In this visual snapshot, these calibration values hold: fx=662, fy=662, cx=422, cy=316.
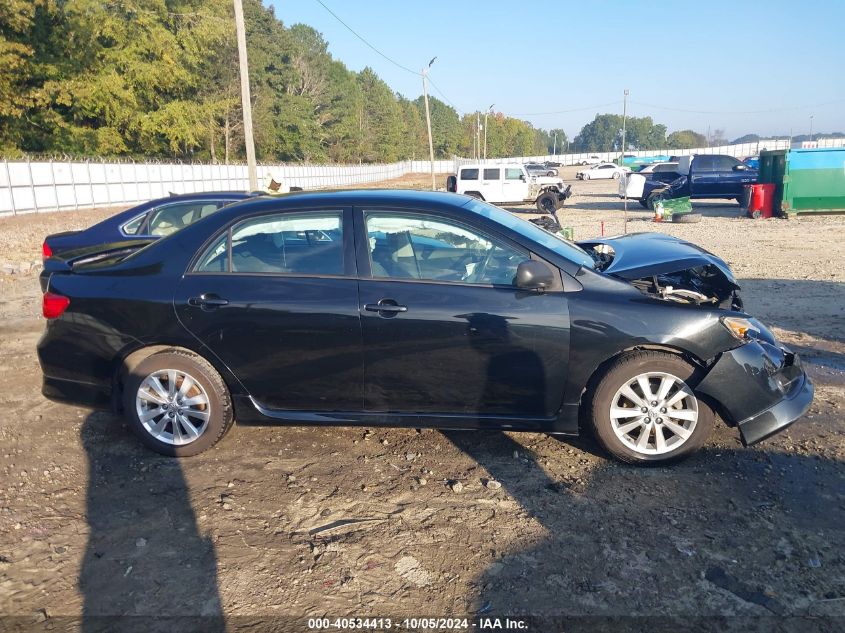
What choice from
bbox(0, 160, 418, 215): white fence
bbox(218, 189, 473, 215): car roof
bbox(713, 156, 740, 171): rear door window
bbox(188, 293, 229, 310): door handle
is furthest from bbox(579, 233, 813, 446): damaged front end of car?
bbox(0, 160, 418, 215): white fence

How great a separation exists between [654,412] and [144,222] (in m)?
6.63


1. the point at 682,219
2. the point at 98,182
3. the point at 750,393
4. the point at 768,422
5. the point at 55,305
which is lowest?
the point at 682,219

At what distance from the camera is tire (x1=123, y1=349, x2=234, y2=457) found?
14.2 ft

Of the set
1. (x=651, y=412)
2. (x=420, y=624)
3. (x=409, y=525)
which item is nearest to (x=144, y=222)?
(x=409, y=525)

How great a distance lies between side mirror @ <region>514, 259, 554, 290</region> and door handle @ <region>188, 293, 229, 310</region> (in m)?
1.87

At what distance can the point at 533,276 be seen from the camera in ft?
12.9

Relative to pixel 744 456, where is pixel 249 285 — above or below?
above

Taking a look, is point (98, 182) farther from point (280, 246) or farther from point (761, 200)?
point (280, 246)

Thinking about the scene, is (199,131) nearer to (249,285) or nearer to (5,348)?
(5,348)

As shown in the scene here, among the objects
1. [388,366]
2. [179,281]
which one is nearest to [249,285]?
[179,281]

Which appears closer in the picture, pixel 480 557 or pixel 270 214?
pixel 480 557

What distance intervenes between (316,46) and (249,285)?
9166 centimetres

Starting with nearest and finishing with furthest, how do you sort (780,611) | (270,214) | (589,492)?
(780,611) < (589,492) < (270,214)

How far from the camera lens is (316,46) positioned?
87750 mm
